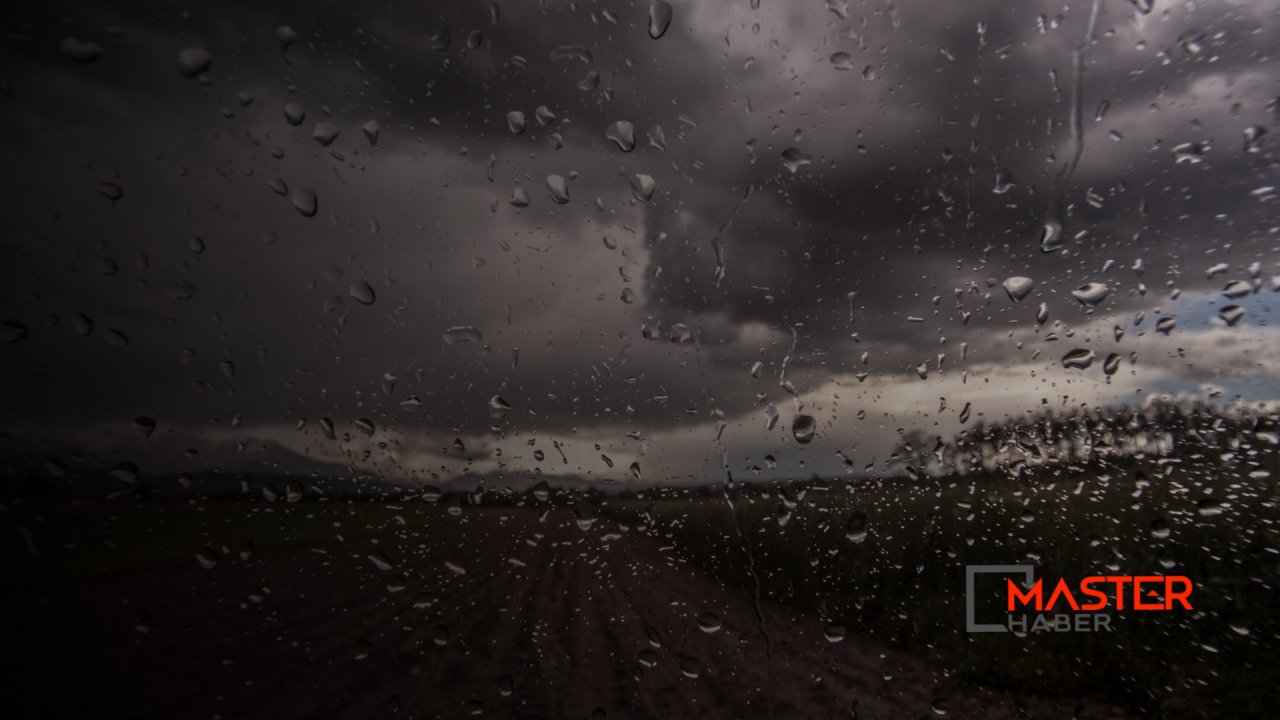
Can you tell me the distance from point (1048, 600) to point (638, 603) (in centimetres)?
104

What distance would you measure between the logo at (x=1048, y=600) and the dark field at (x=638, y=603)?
0.04 metres

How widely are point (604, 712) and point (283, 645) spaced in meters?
0.74

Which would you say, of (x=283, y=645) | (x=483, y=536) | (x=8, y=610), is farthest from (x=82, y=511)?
(x=483, y=536)

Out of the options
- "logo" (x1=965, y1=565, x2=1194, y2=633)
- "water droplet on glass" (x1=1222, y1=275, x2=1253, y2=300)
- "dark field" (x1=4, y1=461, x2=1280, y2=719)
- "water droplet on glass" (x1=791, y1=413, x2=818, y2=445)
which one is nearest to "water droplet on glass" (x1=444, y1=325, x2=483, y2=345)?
"dark field" (x1=4, y1=461, x2=1280, y2=719)

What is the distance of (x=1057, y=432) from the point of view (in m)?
1.76

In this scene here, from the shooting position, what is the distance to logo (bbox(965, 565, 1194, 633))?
152 cm

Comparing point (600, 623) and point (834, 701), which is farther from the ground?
point (600, 623)

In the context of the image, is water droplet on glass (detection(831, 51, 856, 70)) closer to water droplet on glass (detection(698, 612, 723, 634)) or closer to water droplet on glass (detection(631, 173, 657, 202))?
water droplet on glass (detection(631, 173, 657, 202))

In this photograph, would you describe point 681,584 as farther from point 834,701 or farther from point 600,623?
point 834,701

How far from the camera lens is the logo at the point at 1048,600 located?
4.99 feet

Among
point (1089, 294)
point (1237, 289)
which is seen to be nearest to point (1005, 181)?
point (1089, 294)

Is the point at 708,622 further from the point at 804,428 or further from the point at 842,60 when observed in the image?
the point at 842,60

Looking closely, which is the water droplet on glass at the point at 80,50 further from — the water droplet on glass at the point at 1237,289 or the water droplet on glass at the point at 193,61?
the water droplet on glass at the point at 1237,289

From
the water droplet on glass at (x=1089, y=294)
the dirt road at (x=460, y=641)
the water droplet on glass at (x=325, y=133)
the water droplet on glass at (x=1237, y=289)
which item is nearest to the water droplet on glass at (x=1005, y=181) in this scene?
the water droplet on glass at (x=1089, y=294)
